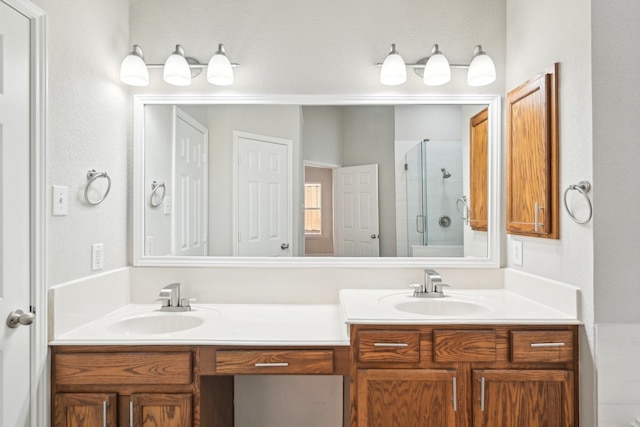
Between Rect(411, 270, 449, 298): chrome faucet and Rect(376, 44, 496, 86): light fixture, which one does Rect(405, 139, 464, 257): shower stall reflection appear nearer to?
Rect(411, 270, 449, 298): chrome faucet

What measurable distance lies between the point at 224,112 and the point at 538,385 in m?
1.81

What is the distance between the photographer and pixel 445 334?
1514 mm

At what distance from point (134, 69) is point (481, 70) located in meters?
1.59

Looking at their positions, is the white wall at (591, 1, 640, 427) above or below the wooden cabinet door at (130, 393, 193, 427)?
above

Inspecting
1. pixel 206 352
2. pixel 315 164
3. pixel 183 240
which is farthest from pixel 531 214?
pixel 183 240

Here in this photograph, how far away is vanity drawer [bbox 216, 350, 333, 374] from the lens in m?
1.50

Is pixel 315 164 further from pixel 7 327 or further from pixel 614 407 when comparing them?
pixel 614 407

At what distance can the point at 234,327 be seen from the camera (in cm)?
165

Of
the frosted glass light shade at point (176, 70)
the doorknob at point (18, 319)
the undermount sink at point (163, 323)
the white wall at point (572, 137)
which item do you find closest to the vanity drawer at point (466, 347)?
the white wall at point (572, 137)

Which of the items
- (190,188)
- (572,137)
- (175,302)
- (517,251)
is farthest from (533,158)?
(175,302)

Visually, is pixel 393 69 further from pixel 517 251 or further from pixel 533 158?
pixel 517 251

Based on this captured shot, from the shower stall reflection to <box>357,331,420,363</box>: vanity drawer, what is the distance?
612mm

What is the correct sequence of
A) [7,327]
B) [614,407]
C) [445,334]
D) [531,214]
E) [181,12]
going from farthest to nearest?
[181,12] < [531,214] < [445,334] < [614,407] < [7,327]

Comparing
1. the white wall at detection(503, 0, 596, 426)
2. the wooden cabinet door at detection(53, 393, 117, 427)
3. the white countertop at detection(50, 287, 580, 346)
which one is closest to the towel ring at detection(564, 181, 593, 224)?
the white wall at detection(503, 0, 596, 426)
